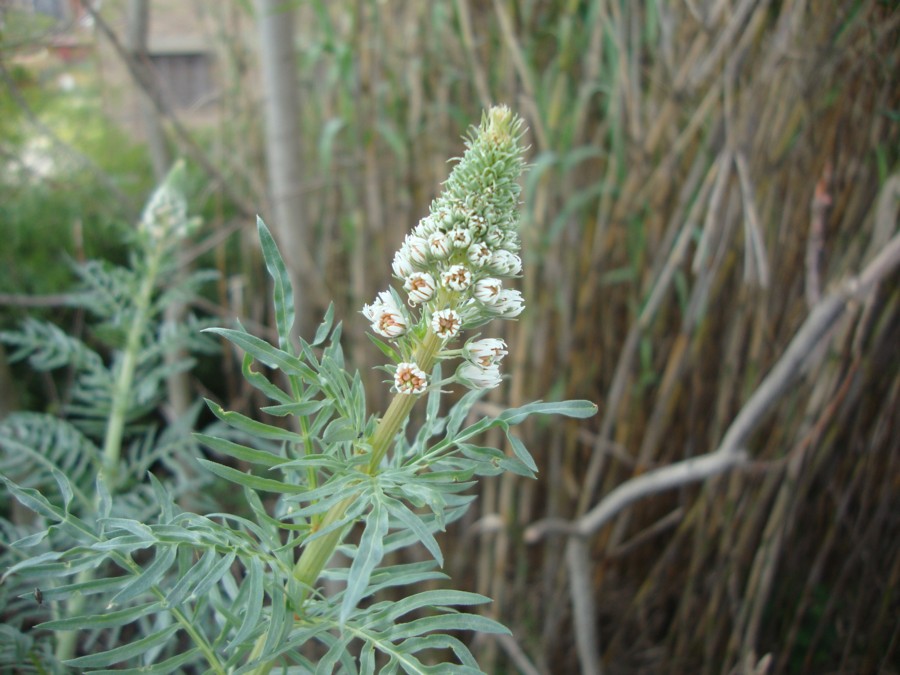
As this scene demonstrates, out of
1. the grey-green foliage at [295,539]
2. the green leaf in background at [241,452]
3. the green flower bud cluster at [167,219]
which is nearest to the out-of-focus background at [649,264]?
the green flower bud cluster at [167,219]

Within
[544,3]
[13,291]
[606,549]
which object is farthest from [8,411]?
[544,3]

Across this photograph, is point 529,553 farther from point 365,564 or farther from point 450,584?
point 365,564

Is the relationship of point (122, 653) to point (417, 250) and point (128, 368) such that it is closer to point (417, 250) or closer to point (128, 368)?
point (417, 250)

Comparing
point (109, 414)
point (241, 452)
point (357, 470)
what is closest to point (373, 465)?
point (357, 470)

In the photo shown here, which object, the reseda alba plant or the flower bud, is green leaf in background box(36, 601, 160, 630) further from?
the flower bud

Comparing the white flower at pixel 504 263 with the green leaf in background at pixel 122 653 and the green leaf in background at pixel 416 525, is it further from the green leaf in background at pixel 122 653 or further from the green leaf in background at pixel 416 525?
the green leaf in background at pixel 122 653
